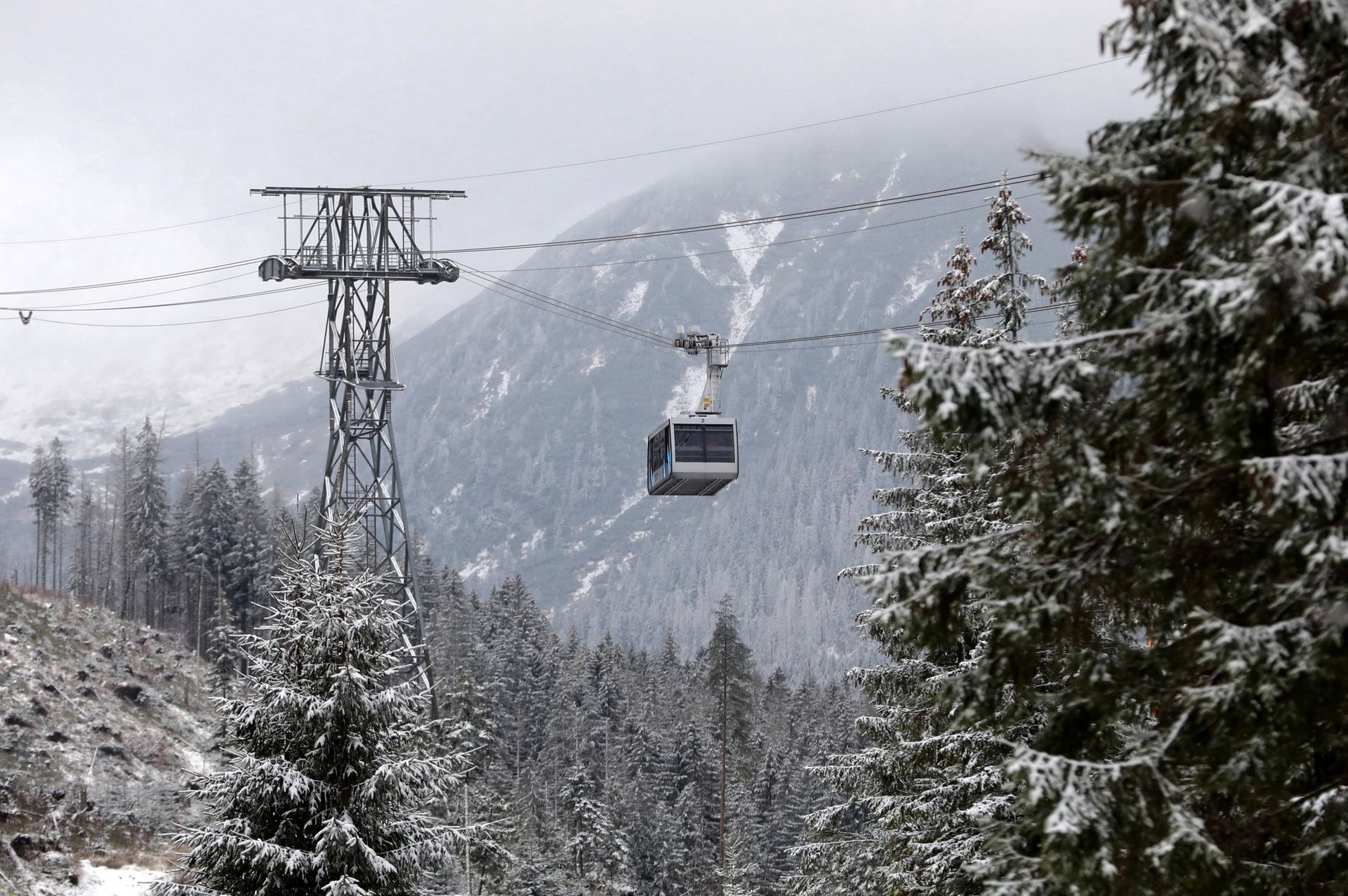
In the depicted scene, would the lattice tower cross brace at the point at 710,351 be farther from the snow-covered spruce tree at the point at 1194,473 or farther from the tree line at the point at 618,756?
the snow-covered spruce tree at the point at 1194,473

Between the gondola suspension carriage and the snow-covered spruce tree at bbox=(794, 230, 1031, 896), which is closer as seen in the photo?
the snow-covered spruce tree at bbox=(794, 230, 1031, 896)

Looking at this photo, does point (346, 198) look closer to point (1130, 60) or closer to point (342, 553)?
point (342, 553)

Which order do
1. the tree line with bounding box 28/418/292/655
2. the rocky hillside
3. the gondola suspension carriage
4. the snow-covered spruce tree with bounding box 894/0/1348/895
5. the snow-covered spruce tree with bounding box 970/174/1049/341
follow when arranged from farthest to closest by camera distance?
1. the tree line with bounding box 28/418/292/655
2. the rocky hillside
3. the gondola suspension carriage
4. the snow-covered spruce tree with bounding box 970/174/1049/341
5. the snow-covered spruce tree with bounding box 894/0/1348/895

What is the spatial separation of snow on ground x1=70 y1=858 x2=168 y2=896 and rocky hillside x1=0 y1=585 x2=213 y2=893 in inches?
2.4

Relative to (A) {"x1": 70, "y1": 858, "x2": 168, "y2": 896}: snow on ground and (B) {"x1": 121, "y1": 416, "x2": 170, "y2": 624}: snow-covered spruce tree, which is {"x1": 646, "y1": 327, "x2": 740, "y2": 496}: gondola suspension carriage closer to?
(A) {"x1": 70, "y1": 858, "x2": 168, "y2": 896}: snow on ground

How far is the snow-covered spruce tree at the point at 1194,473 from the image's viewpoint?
659 centimetres

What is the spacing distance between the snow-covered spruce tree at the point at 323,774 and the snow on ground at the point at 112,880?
17242 mm

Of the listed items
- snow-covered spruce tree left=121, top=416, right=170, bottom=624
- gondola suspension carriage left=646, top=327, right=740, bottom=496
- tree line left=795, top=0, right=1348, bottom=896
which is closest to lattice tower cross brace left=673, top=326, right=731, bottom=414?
gondola suspension carriage left=646, top=327, right=740, bottom=496

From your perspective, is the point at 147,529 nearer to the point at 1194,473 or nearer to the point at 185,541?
the point at 185,541

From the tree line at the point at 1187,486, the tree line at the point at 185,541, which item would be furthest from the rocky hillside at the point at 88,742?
the tree line at the point at 1187,486

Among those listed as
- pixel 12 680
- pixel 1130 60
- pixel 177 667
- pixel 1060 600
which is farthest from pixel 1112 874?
pixel 177 667

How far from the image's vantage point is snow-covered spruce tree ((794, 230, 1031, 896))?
16.1 meters

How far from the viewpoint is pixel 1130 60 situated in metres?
7.58

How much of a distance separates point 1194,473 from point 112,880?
3290 cm
